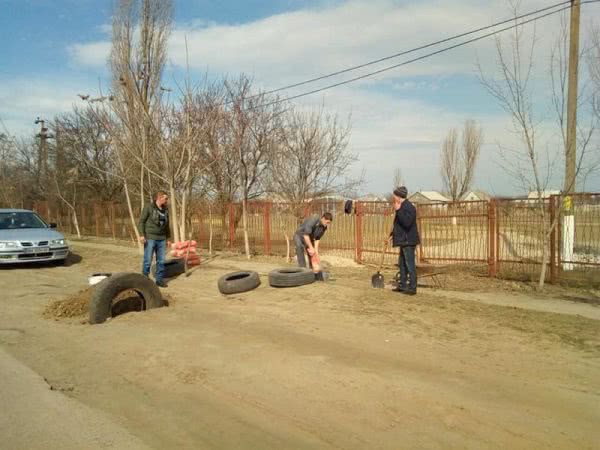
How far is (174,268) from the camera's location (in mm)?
11883

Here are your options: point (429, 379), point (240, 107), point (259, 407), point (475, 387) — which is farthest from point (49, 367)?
point (240, 107)

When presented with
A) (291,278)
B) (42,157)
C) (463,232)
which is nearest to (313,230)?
(291,278)

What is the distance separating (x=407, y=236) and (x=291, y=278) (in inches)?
83.7

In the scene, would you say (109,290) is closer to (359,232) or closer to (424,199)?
(359,232)

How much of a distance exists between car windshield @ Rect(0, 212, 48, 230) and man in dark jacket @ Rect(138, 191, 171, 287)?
6365mm

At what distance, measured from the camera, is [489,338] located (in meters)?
6.30

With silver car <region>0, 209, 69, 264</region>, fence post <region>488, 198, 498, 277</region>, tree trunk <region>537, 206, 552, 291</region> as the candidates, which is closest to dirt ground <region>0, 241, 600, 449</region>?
tree trunk <region>537, 206, 552, 291</region>

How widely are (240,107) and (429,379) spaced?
48.0 ft

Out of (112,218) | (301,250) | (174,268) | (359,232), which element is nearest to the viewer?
(301,250)

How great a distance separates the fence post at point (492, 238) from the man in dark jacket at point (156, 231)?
690cm

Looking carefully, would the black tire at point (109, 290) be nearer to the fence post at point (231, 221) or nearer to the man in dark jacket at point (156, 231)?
the man in dark jacket at point (156, 231)

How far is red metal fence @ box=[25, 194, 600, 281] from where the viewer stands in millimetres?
10188

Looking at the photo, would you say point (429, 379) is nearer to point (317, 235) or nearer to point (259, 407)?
point (259, 407)

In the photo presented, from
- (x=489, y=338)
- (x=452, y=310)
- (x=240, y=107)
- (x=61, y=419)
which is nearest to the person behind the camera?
(x=61, y=419)
